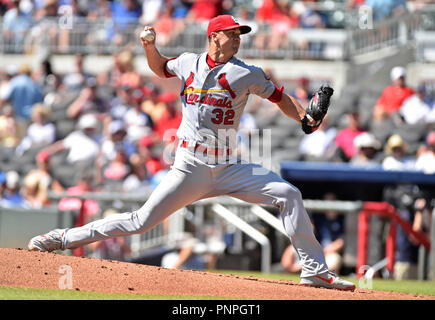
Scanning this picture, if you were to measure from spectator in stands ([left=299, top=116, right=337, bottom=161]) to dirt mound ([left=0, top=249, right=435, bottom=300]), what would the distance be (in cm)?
629

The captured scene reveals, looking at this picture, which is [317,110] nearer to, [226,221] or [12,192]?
[226,221]

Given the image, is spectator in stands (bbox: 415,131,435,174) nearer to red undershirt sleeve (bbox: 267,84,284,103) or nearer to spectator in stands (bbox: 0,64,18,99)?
red undershirt sleeve (bbox: 267,84,284,103)

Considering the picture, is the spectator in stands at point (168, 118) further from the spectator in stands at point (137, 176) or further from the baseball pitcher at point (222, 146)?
Answer: the baseball pitcher at point (222, 146)

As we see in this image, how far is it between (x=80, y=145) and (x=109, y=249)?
3.67 metres

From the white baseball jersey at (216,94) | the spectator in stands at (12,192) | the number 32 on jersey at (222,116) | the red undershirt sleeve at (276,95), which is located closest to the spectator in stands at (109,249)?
the spectator in stands at (12,192)

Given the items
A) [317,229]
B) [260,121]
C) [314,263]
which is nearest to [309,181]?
[317,229]

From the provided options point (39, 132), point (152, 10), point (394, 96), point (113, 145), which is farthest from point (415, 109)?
point (152, 10)

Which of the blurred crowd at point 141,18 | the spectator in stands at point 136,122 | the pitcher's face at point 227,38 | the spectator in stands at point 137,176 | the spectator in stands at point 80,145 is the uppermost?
the blurred crowd at point 141,18

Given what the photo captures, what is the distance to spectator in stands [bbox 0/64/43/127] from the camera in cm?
1678

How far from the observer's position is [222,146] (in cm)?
686

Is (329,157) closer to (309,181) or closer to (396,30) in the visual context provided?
(309,181)

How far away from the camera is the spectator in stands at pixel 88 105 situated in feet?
52.9

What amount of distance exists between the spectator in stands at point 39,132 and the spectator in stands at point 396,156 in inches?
239
